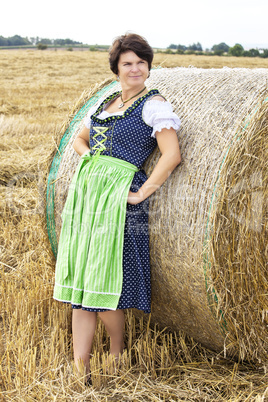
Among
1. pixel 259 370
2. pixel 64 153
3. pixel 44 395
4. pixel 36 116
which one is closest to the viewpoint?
pixel 44 395

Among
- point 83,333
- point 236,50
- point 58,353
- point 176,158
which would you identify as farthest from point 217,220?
point 236,50

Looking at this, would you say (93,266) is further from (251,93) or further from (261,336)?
(251,93)

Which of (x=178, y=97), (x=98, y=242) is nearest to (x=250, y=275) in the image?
(x=98, y=242)

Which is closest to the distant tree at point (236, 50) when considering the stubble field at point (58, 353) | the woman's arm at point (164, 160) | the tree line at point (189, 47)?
the tree line at point (189, 47)

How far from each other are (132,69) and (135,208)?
760mm

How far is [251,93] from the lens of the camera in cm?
254

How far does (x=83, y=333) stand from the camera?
266 centimetres

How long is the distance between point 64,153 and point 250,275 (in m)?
1.45

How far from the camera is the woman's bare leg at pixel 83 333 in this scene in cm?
264

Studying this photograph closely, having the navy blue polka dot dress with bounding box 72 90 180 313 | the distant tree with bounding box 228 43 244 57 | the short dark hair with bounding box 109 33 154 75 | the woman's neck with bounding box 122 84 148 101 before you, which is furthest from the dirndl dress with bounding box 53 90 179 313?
the distant tree with bounding box 228 43 244 57

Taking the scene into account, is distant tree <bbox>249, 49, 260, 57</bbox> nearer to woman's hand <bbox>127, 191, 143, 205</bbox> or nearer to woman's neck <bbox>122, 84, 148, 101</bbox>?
woman's neck <bbox>122, 84, 148, 101</bbox>

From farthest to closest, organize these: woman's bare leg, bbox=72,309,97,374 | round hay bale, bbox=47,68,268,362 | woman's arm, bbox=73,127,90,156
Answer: woman's arm, bbox=73,127,90,156
woman's bare leg, bbox=72,309,97,374
round hay bale, bbox=47,68,268,362

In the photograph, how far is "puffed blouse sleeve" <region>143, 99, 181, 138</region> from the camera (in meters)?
2.45

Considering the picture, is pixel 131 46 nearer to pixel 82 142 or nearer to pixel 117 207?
pixel 82 142
